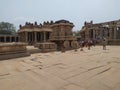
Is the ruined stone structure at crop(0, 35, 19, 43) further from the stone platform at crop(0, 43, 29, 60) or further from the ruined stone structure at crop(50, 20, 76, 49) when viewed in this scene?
the stone platform at crop(0, 43, 29, 60)

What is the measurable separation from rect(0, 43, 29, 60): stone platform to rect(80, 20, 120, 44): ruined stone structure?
51.5ft

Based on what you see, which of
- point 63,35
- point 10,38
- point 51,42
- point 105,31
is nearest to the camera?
point 63,35

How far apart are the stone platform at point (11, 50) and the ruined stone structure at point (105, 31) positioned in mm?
15700

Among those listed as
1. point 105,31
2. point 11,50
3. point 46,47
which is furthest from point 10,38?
point 11,50

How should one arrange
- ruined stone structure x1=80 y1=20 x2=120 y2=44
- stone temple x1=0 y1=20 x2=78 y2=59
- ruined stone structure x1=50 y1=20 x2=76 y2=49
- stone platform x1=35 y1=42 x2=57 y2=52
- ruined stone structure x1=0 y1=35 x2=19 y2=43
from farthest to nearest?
1. ruined stone structure x1=0 y1=35 x2=19 y2=43
2. ruined stone structure x1=80 y1=20 x2=120 y2=44
3. ruined stone structure x1=50 y1=20 x2=76 y2=49
4. stone platform x1=35 y1=42 x2=57 y2=52
5. stone temple x1=0 y1=20 x2=78 y2=59

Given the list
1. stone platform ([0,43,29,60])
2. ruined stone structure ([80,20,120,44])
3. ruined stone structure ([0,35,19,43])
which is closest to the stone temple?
stone platform ([0,43,29,60])

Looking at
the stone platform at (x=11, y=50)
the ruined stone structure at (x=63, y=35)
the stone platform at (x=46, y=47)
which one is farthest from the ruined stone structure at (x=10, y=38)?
the stone platform at (x=11, y=50)

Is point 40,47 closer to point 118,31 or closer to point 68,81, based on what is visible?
point 68,81

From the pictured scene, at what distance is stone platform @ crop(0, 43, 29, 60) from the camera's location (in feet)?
24.1

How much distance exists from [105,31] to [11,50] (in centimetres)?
2203

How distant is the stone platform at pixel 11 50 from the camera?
7.36m

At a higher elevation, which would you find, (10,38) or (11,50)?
(10,38)

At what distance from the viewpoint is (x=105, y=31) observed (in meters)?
26.0

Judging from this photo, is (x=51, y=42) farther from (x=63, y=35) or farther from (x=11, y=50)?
(x=11, y=50)
